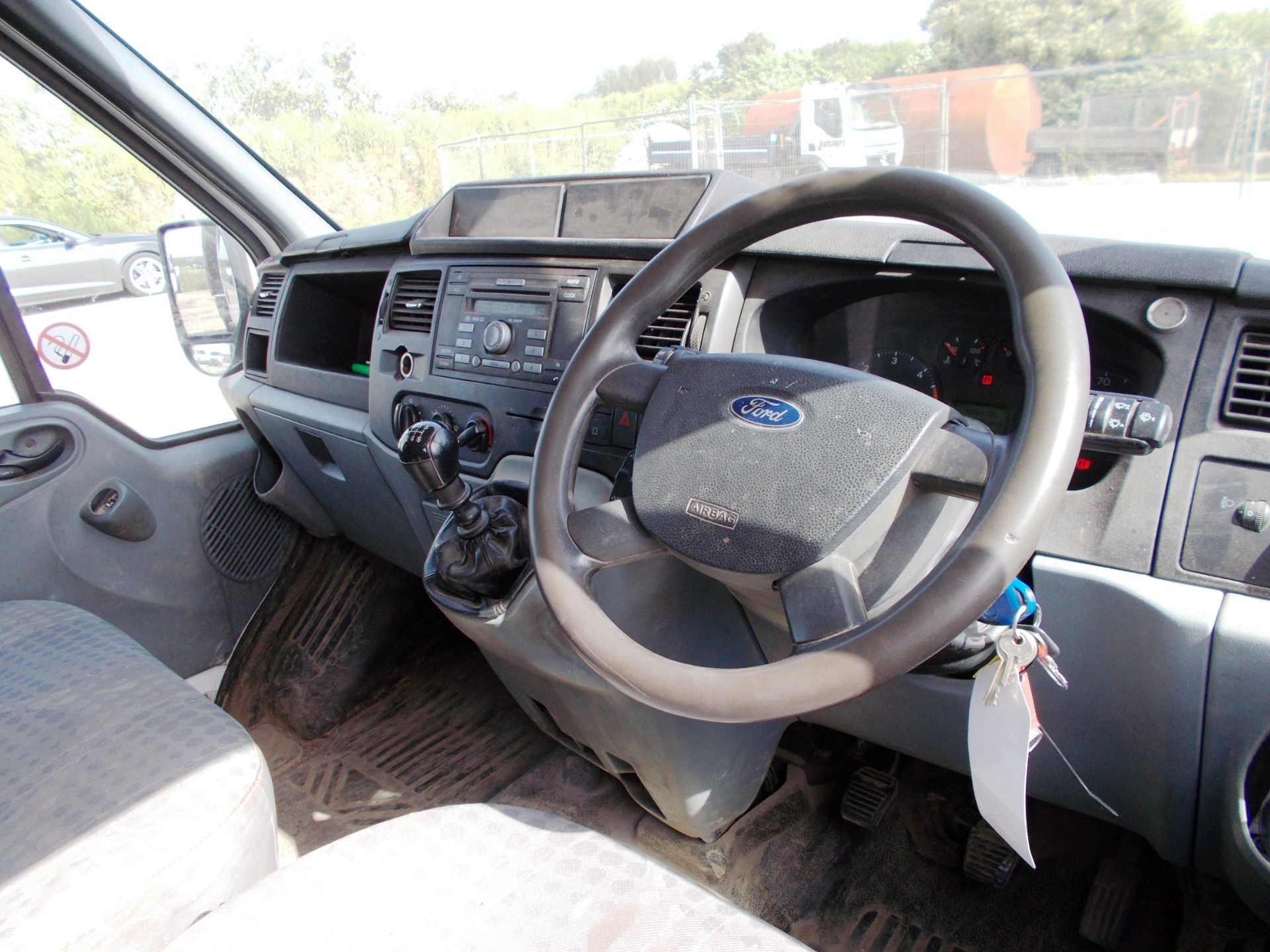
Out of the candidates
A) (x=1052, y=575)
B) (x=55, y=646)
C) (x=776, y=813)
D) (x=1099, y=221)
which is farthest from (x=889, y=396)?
(x=55, y=646)

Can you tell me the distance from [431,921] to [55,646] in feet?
3.25

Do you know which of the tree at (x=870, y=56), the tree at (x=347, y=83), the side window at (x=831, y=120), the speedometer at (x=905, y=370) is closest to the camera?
the speedometer at (x=905, y=370)

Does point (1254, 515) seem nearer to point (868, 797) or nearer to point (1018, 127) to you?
point (868, 797)

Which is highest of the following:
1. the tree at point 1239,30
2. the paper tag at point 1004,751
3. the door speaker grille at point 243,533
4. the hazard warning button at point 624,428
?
the tree at point 1239,30

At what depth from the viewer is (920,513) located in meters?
0.84

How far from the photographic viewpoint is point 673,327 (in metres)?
1.35

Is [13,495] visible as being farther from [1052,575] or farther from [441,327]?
[1052,575]

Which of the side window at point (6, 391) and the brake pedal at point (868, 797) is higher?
the side window at point (6, 391)

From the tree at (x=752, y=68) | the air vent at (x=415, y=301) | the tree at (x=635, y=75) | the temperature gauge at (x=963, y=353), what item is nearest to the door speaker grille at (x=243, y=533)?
the air vent at (x=415, y=301)

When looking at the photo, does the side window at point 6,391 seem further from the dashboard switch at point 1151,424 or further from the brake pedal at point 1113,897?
the brake pedal at point 1113,897

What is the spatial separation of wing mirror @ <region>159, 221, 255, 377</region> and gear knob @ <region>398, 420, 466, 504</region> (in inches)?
65.1

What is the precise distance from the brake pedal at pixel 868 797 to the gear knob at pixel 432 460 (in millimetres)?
1148

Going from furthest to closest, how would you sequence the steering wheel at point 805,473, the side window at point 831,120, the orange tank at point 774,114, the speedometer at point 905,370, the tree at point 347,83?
the tree at point 347,83 → the orange tank at point 774,114 → the side window at point 831,120 → the speedometer at point 905,370 → the steering wheel at point 805,473

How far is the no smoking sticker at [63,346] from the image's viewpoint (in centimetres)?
206
